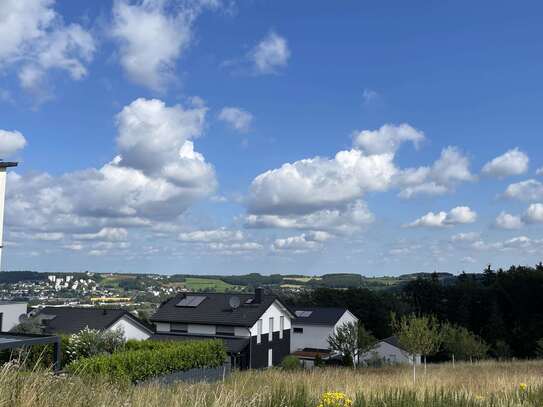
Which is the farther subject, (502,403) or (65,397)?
(502,403)

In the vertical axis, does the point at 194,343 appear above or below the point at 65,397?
below

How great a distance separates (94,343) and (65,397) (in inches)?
926

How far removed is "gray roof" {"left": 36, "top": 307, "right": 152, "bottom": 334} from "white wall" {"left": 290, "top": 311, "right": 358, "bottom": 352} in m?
17.0

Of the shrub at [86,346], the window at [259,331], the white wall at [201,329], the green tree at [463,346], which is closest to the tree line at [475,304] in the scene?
the green tree at [463,346]

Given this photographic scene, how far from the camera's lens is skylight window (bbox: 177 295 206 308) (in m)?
45.4

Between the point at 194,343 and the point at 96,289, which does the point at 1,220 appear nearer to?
the point at 194,343

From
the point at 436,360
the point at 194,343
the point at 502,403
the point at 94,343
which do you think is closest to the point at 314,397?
the point at 502,403

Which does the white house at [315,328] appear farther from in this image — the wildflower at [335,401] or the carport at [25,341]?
the wildflower at [335,401]

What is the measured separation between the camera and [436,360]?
5631 centimetres

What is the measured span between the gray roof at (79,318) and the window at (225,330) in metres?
10.5

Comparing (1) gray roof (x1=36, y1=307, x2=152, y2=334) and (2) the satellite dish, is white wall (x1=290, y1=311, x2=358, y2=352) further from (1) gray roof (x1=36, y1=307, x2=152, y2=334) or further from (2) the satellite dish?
(1) gray roof (x1=36, y1=307, x2=152, y2=334)

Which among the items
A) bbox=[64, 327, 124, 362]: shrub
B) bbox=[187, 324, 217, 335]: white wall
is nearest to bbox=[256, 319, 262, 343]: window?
bbox=[187, 324, 217, 335]: white wall

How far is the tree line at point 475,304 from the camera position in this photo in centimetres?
5775

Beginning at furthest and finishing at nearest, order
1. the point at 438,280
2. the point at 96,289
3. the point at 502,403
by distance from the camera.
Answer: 1. the point at 96,289
2. the point at 438,280
3. the point at 502,403
